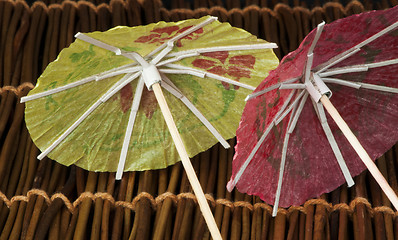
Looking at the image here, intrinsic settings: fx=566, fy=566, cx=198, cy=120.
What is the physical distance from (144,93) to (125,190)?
0.19 metres

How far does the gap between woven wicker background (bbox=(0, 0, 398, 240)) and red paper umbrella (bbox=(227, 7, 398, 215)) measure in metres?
0.07

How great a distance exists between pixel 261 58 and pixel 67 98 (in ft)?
1.24

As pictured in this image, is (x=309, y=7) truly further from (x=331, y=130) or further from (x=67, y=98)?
(x=67, y=98)

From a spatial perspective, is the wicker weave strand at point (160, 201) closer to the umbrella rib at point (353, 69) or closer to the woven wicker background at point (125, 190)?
the woven wicker background at point (125, 190)

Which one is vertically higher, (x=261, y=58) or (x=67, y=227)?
(x=261, y=58)

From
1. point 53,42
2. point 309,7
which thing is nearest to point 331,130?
point 309,7

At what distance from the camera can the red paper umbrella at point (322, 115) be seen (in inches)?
34.9

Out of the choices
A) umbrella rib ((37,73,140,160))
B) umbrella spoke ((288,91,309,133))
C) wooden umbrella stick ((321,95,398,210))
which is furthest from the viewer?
umbrella rib ((37,73,140,160))

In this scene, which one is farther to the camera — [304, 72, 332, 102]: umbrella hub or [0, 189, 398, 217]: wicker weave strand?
[0, 189, 398, 217]: wicker weave strand

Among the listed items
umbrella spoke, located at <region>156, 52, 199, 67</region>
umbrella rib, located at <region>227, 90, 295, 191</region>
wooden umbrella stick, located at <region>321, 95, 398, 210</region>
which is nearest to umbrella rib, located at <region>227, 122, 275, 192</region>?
umbrella rib, located at <region>227, 90, 295, 191</region>

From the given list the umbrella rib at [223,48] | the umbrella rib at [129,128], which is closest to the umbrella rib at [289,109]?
A: the umbrella rib at [223,48]

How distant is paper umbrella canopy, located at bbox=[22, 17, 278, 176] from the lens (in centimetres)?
103

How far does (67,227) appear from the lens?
1.05 meters

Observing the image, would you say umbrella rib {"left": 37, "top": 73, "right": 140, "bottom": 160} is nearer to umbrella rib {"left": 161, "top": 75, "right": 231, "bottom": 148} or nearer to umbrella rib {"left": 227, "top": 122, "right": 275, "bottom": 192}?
umbrella rib {"left": 161, "top": 75, "right": 231, "bottom": 148}
